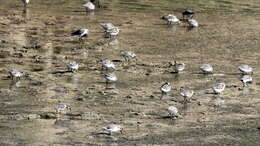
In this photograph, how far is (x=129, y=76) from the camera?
78.2 ft

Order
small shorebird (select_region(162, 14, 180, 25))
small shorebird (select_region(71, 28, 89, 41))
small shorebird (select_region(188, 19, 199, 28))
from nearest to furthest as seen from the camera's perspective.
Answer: small shorebird (select_region(71, 28, 89, 41)) → small shorebird (select_region(188, 19, 199, 28)) → small shorebird (select_region(162, 14, 180, 25))

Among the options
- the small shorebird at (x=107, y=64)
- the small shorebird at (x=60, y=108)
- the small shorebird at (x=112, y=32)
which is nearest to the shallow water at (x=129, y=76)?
the small shorebird at (x=60, y=108)

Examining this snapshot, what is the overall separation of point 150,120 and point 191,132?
131 cm

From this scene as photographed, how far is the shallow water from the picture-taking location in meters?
18.7

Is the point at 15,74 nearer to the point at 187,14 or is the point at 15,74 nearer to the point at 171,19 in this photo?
the point at 171,19

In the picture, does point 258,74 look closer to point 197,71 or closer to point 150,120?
point 197,71

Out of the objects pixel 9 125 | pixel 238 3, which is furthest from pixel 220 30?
pixel 9 125

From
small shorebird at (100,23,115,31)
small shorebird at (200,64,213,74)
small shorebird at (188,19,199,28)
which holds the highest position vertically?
small shorebird at (100,23,115,31)

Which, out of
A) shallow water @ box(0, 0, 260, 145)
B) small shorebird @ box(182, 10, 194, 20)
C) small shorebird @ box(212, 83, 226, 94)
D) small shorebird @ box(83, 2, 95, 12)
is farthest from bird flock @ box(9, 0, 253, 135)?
small shorebird @ box(182, 10, 194, 20)

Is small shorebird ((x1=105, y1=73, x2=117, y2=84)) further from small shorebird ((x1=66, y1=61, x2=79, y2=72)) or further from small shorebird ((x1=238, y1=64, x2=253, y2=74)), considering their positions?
small shorebird ((x1=238, y1=64, x2=253, y2=74))

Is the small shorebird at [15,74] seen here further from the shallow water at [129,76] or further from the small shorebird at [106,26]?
the small shorebird at [106,26]

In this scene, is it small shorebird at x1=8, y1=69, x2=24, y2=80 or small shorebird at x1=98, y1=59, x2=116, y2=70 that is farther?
small shorebird at x1=98, y1=59, x2=116, y2=70

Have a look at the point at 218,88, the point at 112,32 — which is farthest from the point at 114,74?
the point at 112,32

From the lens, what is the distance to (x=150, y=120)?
1961 centimetres
